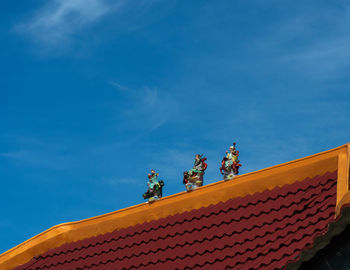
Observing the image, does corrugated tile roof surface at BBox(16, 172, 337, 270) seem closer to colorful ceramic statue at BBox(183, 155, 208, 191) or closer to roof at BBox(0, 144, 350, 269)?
roof at BBox(0, 144, 350, 269)

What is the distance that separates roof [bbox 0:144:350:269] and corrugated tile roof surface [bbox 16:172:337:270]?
0.02 m

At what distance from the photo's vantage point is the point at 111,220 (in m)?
13.9

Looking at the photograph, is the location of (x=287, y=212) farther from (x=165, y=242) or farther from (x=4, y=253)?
(x=4, y=253)

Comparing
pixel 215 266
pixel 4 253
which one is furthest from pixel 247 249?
pixel 4 253

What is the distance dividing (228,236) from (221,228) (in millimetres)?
437

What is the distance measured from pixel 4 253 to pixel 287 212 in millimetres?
7217

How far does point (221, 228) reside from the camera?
1119 cm

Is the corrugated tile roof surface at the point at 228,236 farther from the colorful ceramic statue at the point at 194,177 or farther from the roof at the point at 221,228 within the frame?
the colorful ceramic statue at the point at 194,177

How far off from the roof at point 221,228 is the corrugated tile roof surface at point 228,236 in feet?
0.06

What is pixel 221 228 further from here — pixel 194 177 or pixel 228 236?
pixel 194 177

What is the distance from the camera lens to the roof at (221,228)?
9.54 metres

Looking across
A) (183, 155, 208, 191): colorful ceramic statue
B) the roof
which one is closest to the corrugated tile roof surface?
the roof

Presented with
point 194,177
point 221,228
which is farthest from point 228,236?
point 194,177

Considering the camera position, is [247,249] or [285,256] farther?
[247,249]
